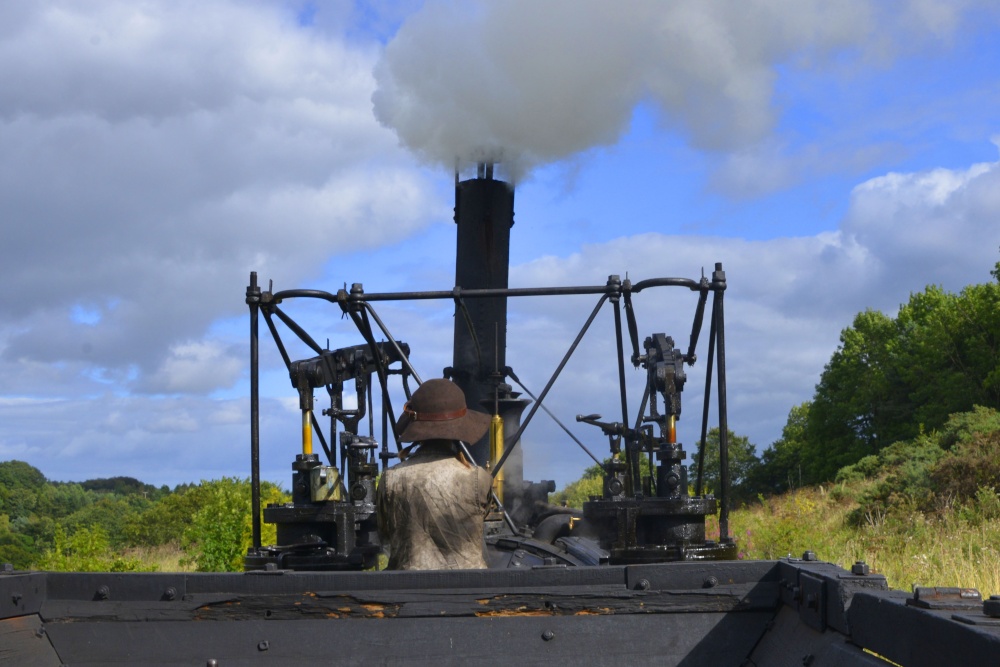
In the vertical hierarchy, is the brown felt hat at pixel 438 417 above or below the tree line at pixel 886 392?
below

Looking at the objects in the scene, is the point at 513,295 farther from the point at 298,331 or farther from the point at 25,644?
the point at 25,644

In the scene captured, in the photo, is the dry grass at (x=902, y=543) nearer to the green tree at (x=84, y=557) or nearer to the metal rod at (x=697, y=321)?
the metal rod at (x=697, y=321)

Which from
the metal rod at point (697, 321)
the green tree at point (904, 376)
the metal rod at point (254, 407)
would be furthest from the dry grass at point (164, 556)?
the green tree at point (904, 376)

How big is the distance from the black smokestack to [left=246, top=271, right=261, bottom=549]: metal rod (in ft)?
5.73

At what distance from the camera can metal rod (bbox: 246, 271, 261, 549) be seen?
19.5ft

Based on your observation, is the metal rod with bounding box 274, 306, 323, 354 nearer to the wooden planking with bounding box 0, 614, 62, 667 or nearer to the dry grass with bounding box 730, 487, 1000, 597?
the wooden planking with bounding box 0, 614, 62, 667

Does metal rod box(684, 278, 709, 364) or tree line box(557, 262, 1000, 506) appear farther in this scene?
tree line box(557, 262, 1000, 506)

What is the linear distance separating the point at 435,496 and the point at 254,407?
6.09 feet

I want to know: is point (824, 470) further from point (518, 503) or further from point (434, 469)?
point (434, 469)

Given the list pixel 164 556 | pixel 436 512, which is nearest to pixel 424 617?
pixel 436 512

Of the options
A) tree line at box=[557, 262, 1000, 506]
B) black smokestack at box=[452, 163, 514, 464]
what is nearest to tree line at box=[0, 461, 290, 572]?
black smokestack at box=[452, 163, 514, 464]

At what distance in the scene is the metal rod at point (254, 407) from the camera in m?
5.95

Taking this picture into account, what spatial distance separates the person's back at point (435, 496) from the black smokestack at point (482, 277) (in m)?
2.73

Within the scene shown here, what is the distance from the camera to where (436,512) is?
4.52 m
